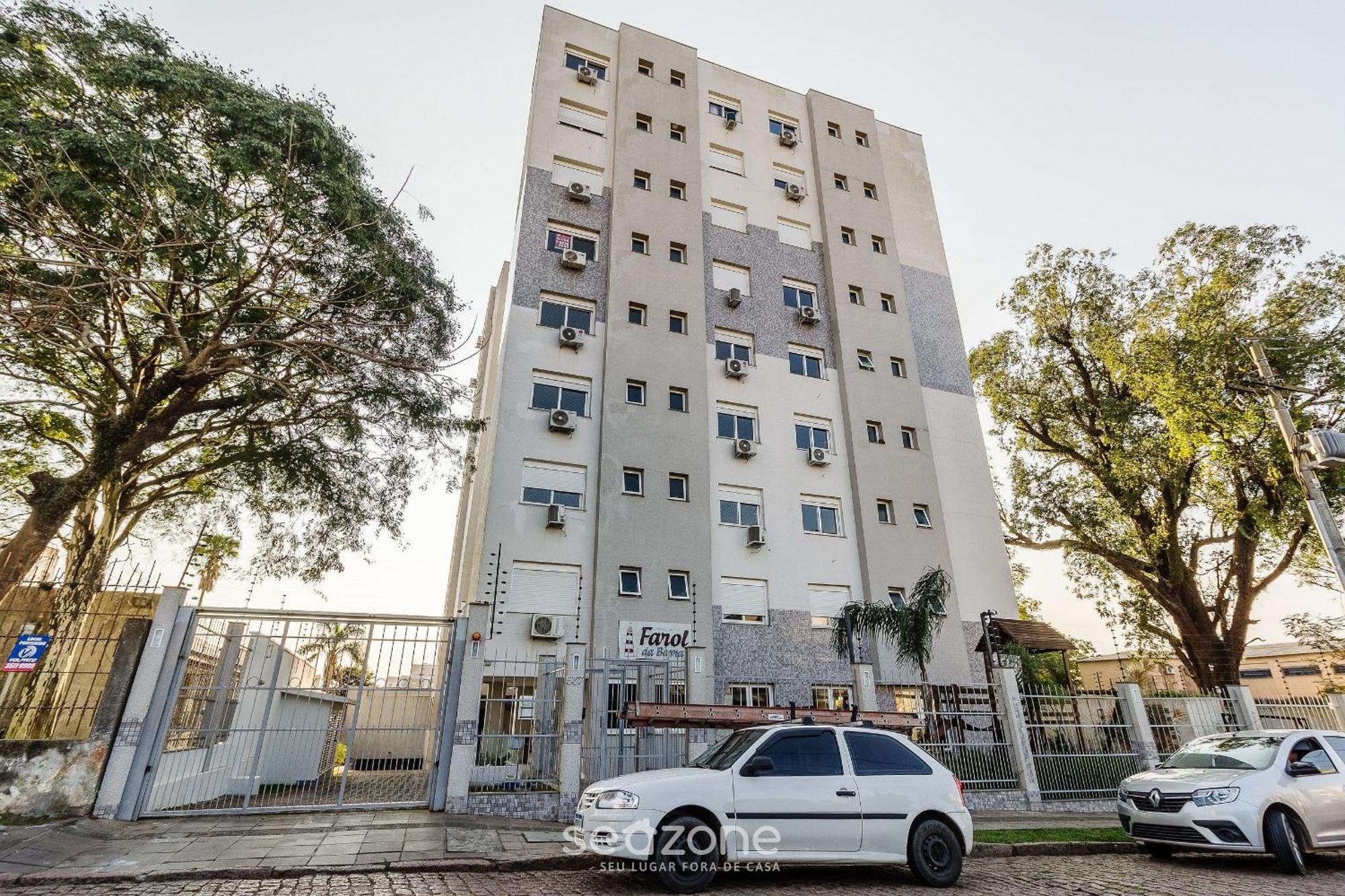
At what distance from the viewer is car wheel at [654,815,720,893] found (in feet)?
19.6

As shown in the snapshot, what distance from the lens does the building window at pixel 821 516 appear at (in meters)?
20.4

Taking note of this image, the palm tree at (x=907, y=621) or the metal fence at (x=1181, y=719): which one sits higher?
the palm tree at (x=907, y=621)

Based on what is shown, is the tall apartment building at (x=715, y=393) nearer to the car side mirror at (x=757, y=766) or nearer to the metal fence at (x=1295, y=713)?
the metal fence at (x=1295, y=713)

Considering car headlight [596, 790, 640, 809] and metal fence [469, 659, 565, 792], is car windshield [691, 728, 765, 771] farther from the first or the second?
metal fence [469, 659, 565, 792]

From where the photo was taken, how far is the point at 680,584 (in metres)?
18.0

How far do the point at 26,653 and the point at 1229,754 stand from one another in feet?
54.3

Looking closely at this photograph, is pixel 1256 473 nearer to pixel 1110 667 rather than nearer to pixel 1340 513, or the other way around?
pixel 1340 513

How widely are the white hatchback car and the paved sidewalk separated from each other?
1.99 meters

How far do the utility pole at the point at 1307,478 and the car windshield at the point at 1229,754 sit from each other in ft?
13.9

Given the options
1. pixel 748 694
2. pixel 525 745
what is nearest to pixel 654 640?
pixel 748 694

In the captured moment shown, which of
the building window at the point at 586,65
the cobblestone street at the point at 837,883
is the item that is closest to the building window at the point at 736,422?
the building window at the point at 586,65

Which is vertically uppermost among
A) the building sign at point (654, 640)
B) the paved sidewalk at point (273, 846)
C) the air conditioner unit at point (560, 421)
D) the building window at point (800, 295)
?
the building window at point (800, 295)

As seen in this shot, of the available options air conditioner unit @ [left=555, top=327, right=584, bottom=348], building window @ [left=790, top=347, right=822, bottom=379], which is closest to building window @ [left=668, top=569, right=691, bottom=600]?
air conditioner unit @ [left=555, top=327, right=584, bottom=348]

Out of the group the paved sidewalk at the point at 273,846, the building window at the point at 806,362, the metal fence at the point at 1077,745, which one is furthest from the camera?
the building window at the point at 806,362
